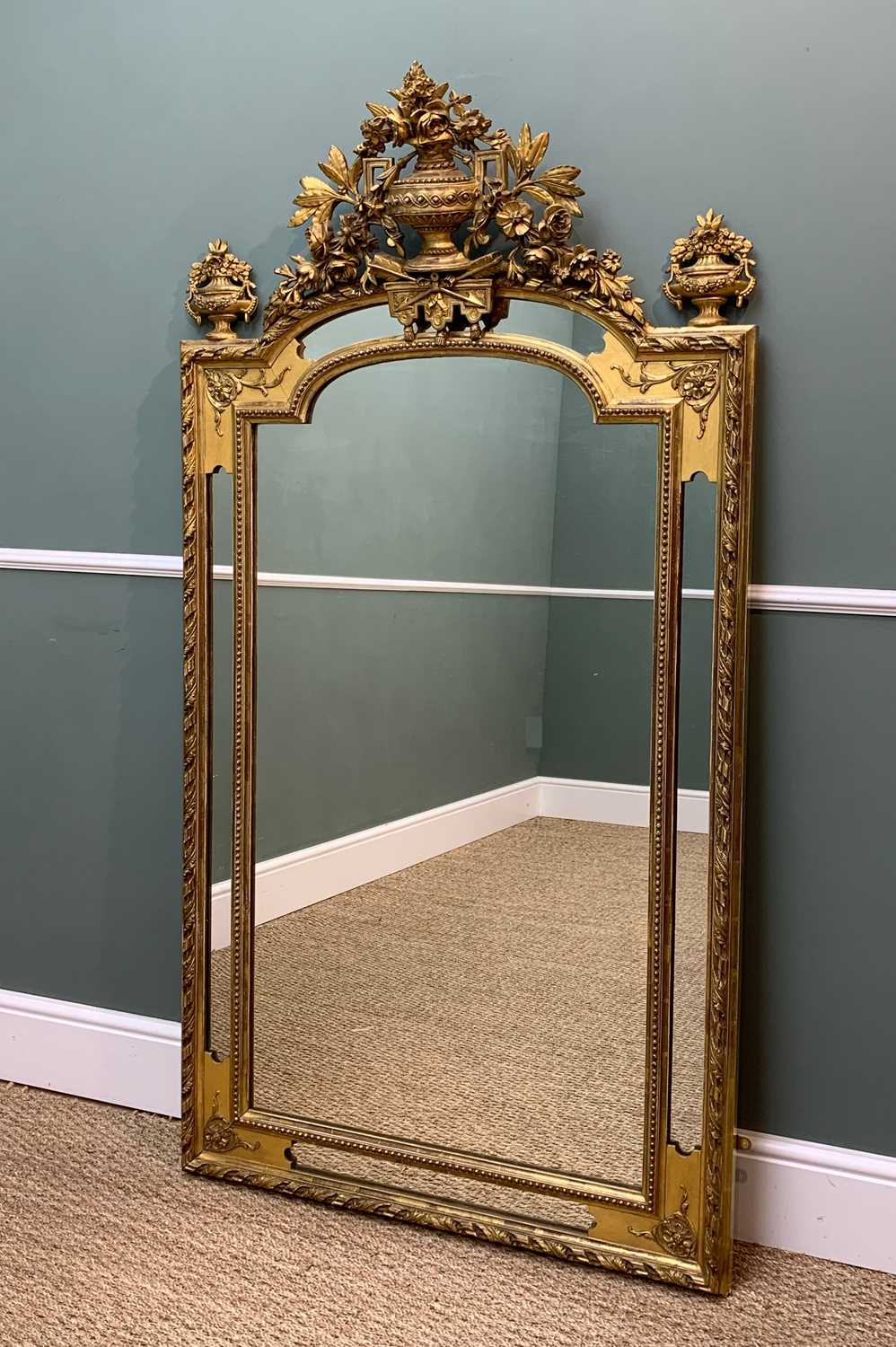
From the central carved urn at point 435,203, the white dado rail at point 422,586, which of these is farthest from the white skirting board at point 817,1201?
the central carved urn at point 435,203

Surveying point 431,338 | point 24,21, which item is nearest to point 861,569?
point 431,338

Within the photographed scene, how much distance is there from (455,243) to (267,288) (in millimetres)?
352

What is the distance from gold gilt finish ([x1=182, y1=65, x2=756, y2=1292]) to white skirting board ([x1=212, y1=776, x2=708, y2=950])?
0.03 metres

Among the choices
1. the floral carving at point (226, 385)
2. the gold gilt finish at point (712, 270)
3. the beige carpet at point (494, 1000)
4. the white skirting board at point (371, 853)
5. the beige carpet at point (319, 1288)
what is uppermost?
the gold gilt finish at point (712, 270)

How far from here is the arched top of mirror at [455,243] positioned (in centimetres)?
181

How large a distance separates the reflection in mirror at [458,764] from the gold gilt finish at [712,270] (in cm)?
19

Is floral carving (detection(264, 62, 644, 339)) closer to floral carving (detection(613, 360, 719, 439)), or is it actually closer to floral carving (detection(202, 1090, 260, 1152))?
floral carving (detection(613, 360, 719, 439))

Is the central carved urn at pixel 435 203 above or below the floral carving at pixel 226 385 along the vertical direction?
above

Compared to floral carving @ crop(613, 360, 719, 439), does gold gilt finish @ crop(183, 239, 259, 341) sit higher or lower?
higher

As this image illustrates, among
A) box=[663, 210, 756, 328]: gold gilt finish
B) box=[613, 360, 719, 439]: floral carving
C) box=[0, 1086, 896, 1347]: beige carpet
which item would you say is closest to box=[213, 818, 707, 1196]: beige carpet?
box=[0, 1086, 896, 1347]: beige carpet

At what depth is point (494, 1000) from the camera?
193cm

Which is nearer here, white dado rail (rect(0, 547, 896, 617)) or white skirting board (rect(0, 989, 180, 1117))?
white dado rail (rect(0, 547, 896, 617))

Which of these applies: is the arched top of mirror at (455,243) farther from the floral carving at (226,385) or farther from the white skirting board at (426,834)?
the white skirting board at (426,834)

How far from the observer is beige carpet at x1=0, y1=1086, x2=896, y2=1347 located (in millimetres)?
1665
